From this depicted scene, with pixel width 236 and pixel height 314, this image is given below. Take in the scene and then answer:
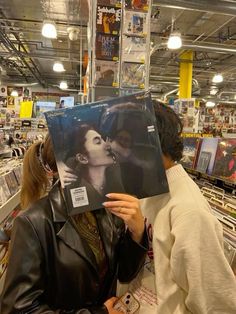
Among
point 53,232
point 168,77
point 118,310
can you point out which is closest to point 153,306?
point 118,310

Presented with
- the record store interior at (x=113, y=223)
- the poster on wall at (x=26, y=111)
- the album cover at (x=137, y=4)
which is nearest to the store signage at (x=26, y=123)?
the poster on wall at (x=26, y=111)

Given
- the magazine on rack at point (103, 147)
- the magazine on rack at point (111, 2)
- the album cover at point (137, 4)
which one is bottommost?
the magazine on rack at point (103, 147)

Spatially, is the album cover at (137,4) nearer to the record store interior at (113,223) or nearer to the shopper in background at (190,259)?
the record store interior at (113,223)

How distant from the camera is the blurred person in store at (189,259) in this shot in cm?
97

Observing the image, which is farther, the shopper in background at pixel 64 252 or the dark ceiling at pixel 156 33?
the dark ceiling at pixel 156 33

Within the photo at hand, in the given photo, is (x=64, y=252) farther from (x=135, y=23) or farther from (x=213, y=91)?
(x=213, y=91)

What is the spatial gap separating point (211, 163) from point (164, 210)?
200cm

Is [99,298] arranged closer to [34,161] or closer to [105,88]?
[34,161]

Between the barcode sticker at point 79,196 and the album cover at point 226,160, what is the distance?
6.18 feet

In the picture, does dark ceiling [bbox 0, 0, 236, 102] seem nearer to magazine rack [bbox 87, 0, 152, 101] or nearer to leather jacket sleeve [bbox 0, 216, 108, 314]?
magazine rack [bbox 87, 0, 152, 101]

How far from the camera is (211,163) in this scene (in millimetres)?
2961

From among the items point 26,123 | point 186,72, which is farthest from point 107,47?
point 186,72

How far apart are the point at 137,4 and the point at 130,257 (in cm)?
253

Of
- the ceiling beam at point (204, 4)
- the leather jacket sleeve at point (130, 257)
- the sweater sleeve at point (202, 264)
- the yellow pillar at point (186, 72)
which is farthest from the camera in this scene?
the yellow pillar at point (186, 72)
